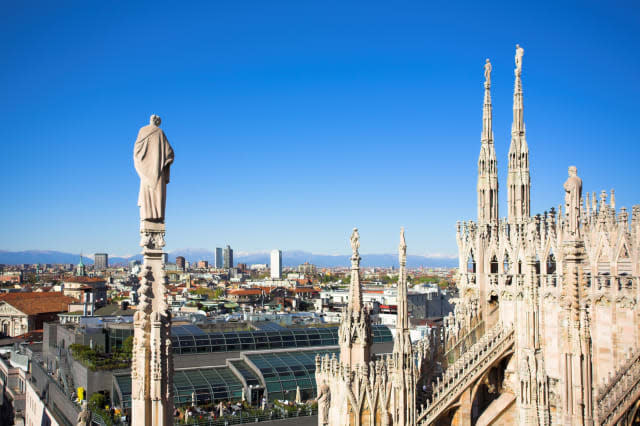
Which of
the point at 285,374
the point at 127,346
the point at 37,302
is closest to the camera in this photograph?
the point at 285,374

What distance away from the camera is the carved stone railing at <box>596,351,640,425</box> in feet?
44.6

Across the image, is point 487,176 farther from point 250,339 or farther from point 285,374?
point 250,339

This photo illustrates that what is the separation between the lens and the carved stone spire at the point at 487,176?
76.3 ft

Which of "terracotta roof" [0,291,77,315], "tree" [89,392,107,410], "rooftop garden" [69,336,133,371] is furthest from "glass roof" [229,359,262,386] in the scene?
"terracotta roof" [0,291,77,315]

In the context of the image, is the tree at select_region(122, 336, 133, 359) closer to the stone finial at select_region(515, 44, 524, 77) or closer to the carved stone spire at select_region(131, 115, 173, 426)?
the stone finial at select_region(515, 44, 524, 77)

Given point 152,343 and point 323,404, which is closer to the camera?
point 152,343

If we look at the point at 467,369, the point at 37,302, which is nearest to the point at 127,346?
the point at 467,369

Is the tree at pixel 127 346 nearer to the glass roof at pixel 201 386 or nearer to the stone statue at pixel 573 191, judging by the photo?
the glass roof at pixel 201 386

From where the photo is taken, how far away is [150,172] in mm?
6395

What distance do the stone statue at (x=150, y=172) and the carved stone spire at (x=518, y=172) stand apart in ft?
60.8

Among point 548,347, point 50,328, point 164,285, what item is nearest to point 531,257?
point 548,347

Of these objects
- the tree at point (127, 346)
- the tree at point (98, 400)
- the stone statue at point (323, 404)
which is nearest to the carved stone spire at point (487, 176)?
the stone statue at point (323, 404)

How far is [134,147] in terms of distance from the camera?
6441 millimetres

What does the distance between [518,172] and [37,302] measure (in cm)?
8606
